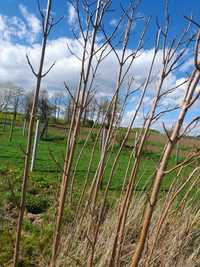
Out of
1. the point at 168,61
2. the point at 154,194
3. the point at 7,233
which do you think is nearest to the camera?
the point at 154,194

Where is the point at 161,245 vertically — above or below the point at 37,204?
above

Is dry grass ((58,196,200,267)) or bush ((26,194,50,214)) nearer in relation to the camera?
dry grass ((58,196,200,267))

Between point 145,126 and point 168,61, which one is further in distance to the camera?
point 145,126

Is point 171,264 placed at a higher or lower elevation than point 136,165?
lower

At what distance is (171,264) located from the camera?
2.15m

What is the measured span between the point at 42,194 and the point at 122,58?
433 centimetres

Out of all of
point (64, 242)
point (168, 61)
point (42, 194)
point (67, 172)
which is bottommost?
point (42, 194)

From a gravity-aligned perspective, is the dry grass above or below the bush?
above

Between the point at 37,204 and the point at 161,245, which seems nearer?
the point at 161,245

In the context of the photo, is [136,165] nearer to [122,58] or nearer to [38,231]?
[122,58]

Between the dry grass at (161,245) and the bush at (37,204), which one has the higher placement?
the dry grass at (161,245)

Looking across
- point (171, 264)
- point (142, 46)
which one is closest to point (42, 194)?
point (171, 264)

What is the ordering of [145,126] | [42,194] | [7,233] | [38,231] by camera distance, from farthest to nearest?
[42,194]
[38,231]
[7,233]
[145,126]

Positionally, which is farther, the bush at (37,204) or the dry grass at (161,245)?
the bush at (37,204)
